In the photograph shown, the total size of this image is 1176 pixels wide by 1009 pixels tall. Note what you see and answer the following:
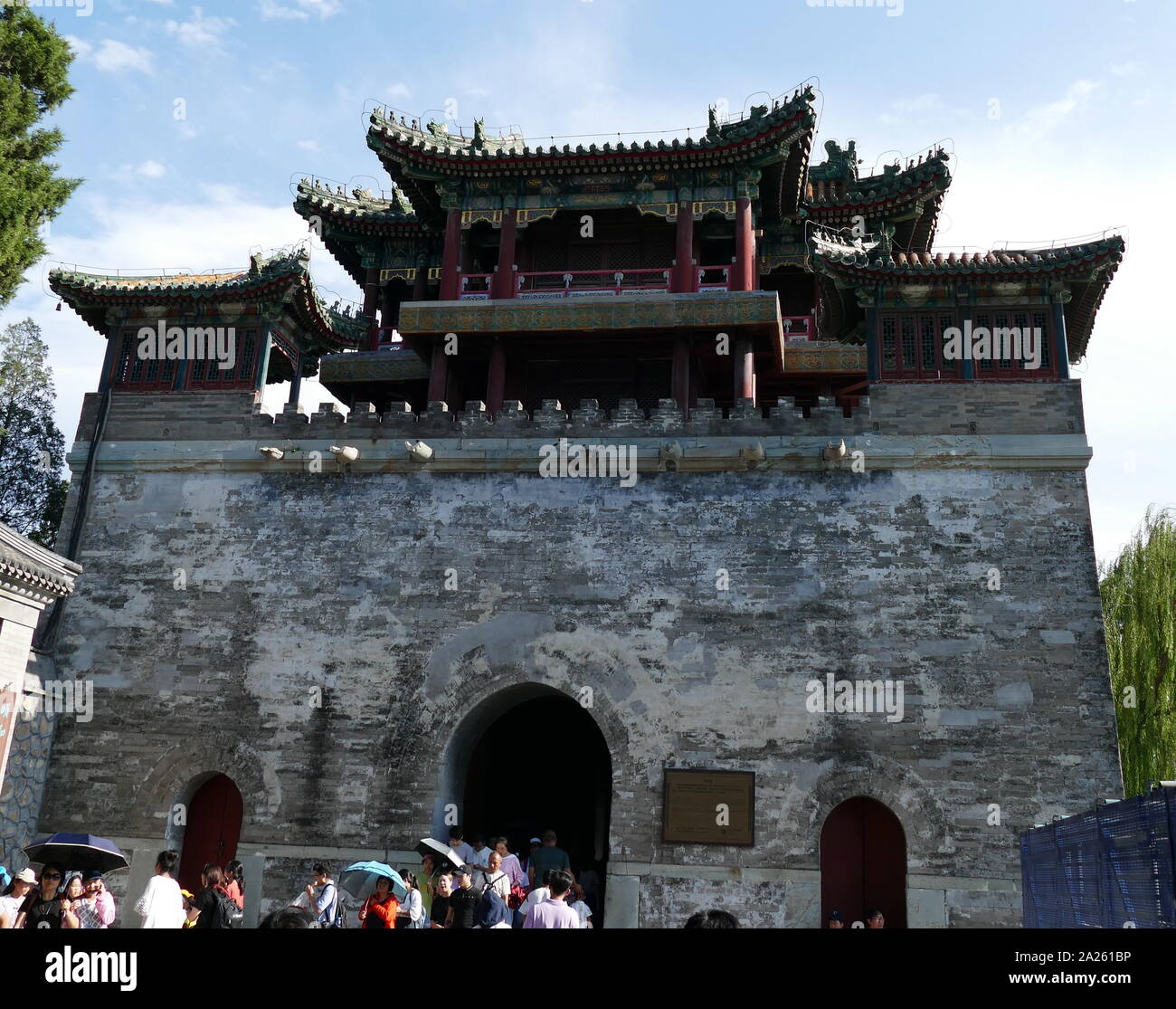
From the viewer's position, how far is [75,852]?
9758 millimetres

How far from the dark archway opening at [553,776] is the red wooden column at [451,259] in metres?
6.97

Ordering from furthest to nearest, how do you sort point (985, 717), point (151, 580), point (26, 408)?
point (26, 408) < point (151, 580) < point (985, 717)

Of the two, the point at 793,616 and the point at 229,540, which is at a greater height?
the point at 229,540

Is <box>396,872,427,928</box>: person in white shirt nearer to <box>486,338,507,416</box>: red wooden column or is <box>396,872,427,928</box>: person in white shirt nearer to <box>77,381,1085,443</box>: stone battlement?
<box>77,381,1085,443</box>: stone battlement

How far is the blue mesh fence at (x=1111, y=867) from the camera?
6.75 m

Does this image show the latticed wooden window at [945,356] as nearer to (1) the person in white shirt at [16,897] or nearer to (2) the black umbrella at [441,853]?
(2) the black umbrella at [441,853]

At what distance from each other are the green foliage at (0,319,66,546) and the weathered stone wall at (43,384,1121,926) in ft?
36.1

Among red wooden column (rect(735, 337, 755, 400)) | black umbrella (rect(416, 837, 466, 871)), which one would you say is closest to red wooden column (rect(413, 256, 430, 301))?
red wooden column (rect(735, 337, 755, 400))

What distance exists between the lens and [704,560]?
45.9ft

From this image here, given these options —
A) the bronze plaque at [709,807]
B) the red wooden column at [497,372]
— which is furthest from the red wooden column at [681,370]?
the bronze plaque at [709,807]

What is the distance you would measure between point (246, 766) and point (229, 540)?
323cm
